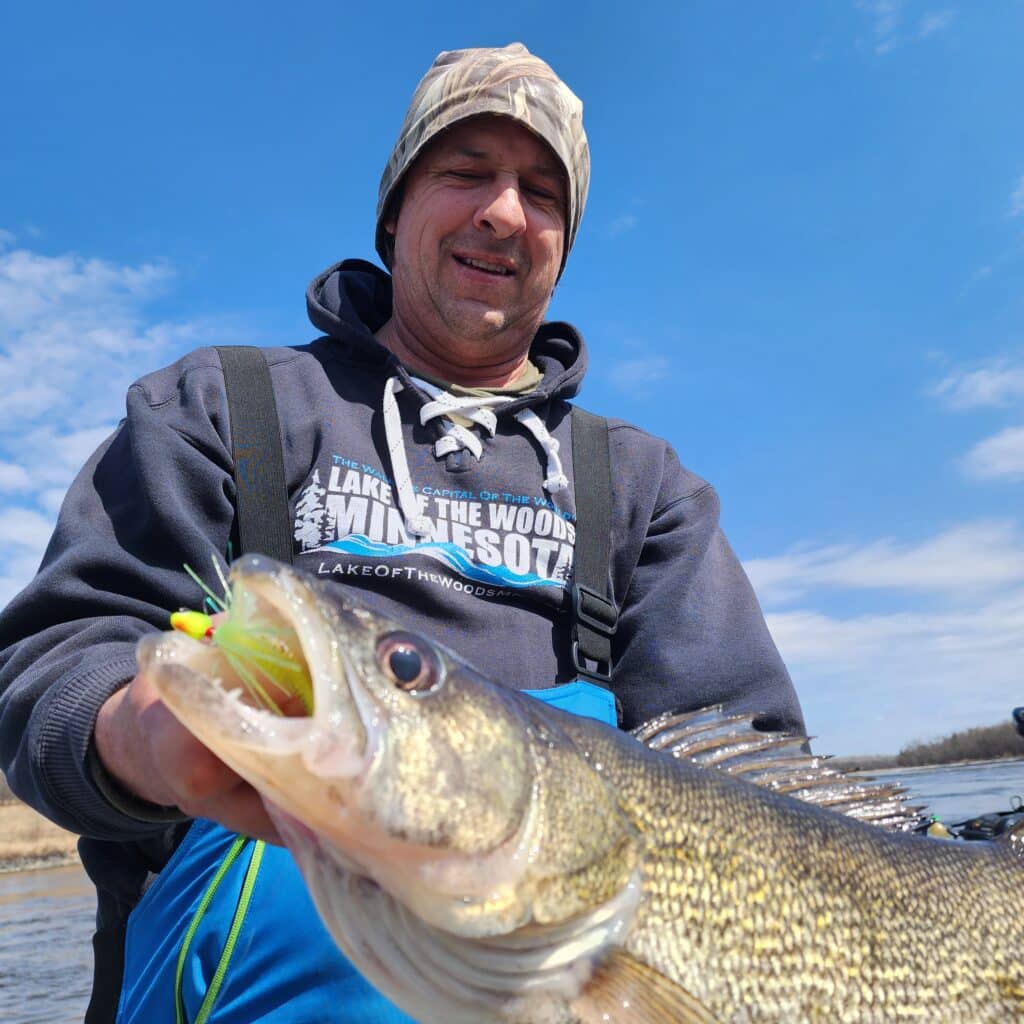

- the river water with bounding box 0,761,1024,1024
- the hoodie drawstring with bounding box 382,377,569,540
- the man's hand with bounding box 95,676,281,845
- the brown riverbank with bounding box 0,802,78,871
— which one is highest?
the brown riverbank with bounding box 0,802,78,871

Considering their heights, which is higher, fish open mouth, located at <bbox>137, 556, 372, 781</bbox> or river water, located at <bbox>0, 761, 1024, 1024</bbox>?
fish open mouth, located at <bbox>137, 556, 372, 781</bbox>

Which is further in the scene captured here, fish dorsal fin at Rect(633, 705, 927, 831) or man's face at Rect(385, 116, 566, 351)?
man's face at Rect(385, 116, 566, 351)

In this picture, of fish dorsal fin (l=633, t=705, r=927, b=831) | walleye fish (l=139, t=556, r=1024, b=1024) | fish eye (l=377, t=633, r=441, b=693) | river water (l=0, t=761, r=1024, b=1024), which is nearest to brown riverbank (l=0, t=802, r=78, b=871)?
river water (l=0, t=761, r=1024, b=1024)

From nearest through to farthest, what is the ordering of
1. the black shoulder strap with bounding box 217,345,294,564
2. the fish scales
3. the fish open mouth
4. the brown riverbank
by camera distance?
the fish open mouth
the fish scales
the black shoulder strap with bounding box 217,345,294,564
the brown riverbank

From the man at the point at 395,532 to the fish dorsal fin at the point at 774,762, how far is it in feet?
1.32

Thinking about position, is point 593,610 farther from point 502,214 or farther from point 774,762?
point 502,214

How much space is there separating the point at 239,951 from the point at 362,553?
1.08m

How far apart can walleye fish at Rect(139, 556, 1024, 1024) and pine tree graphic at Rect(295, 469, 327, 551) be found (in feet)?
3.75

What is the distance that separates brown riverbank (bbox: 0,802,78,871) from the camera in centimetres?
2550

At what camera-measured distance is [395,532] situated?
285 cm

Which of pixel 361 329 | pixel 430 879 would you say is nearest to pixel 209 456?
pixel 361 329

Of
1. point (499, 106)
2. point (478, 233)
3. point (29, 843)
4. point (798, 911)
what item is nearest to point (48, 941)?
point (478, 233)

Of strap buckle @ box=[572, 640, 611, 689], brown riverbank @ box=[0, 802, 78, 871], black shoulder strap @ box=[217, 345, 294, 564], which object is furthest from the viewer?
brown riverbank @ box=[0, 802, 78, 871]

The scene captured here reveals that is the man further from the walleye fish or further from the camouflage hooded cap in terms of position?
the walleye fish
